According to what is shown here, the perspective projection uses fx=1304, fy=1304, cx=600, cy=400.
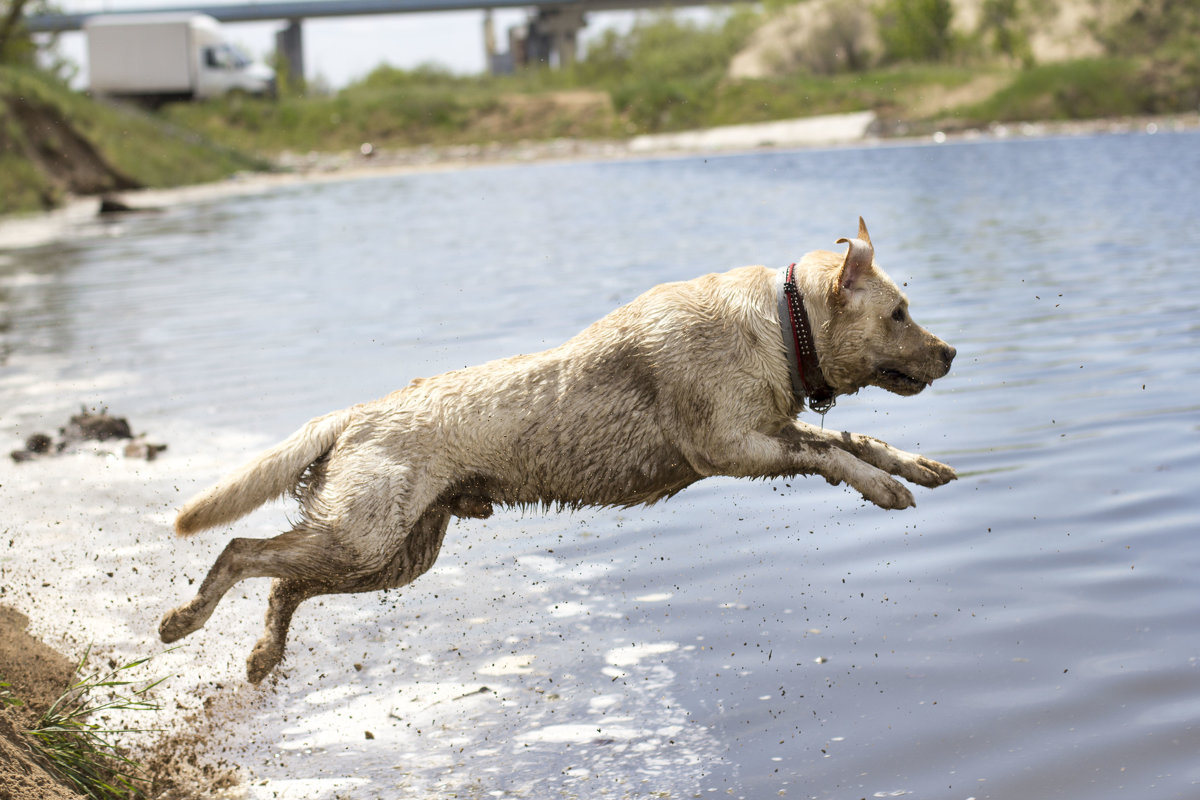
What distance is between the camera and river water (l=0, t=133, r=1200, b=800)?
5770 mm

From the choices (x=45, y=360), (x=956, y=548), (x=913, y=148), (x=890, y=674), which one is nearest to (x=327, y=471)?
(x=890, y=674)

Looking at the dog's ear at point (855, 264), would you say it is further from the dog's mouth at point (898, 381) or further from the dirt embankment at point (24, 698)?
the dirt embankment at point (24, 698)

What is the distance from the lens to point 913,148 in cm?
4794

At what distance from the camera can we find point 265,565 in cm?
→ 600

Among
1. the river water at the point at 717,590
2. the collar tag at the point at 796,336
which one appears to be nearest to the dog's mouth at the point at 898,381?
the collar tag at the point at 796,336

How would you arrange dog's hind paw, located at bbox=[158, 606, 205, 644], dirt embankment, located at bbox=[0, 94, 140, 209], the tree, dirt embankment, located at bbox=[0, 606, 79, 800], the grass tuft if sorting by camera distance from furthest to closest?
the tree, dirt embankment, located at bbox=[0, 94, 140, 209], dog's hind paw, located at bbox=[158, 606, 205, 644], the grass tuft, dirt embankment, located at bbox=[0, 606, 79, 800]

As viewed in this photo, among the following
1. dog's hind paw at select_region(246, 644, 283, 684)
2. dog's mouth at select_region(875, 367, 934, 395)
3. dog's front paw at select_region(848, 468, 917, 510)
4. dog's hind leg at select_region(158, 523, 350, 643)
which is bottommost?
dog's hind paw at select_region(246, 644, 283, 684)

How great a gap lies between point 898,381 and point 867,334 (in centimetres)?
33

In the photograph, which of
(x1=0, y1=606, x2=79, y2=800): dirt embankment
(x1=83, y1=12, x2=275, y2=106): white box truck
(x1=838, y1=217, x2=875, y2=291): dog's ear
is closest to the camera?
(x1=0, y1=606, x2=79, y2=800): dirt embankment

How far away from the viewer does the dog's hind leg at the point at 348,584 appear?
6.07 m

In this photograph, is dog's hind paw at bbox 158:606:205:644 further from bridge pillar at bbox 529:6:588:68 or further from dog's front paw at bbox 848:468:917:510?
bridge pillar at bbox 529:6:588:68

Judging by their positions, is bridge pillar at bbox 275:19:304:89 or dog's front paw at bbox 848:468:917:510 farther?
bridge pillar at bbox 275:19:304:89

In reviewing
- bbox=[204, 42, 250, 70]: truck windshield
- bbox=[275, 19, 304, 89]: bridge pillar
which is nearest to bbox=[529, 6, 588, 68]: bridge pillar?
bbox=[275, 19, 304, 89]: bridge pillar

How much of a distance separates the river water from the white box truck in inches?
1732
